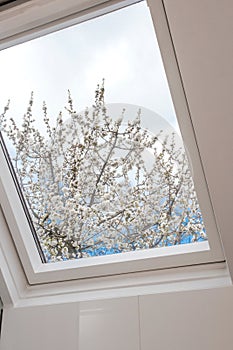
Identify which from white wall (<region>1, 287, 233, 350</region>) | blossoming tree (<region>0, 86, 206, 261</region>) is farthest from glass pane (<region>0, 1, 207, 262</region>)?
white wall (<region>1, 287, 233, 350</region>)

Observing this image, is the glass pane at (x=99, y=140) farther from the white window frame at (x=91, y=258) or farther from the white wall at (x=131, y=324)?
the white wall at (x=131, y=324)

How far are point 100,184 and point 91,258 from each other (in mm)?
302

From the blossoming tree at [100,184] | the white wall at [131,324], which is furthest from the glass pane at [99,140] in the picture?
the white wall at [131,324]

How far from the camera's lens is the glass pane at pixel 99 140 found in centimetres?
140

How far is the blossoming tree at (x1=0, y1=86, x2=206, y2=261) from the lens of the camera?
1463mm

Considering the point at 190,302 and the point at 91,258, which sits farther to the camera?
the point at 91,258

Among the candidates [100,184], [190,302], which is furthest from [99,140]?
[190,302]

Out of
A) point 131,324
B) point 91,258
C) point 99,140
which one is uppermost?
point 99,140

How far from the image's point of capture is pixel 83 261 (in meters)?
1.61

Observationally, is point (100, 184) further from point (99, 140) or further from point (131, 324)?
point (131, 324)

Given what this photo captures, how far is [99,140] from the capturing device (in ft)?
4.98

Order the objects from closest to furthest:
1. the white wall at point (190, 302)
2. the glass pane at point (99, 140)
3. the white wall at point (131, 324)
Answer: the white wall at point (190, 302)
the white wall at point (131, 324)
the glass pane at point (99, 140)

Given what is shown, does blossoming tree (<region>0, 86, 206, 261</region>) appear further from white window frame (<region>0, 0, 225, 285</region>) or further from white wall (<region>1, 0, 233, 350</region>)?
white wall (<region>1, 0, 233, 350</region>)

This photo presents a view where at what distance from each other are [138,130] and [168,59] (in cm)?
29
